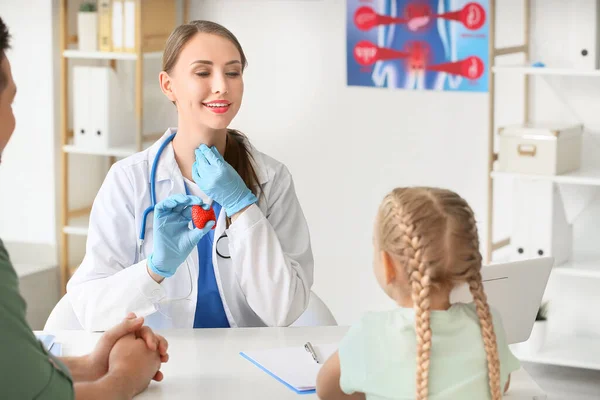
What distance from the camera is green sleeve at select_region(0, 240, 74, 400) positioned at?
1.13m

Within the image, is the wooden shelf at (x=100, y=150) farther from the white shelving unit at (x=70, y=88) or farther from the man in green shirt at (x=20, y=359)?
the man in green shirt at (x=20, y=359)

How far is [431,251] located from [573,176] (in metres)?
2.13

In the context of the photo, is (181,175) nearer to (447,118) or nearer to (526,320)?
(526,320)

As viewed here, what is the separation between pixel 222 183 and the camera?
2.11 meters

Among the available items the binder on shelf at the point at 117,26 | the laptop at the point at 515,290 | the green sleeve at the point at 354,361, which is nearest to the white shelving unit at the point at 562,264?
the binder on shelf at the point at 117,26

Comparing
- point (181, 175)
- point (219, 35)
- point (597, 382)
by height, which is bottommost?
point (597, 382)

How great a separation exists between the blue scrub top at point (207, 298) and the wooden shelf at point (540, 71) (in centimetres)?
165

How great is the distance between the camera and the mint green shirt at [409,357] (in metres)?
1.38

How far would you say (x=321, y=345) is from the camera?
186 centimetres

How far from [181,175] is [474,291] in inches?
38.9

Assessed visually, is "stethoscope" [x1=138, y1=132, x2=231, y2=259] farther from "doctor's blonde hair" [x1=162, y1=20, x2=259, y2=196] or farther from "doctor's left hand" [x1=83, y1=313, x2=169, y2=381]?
"doctor's left hand" [x1=83, y1=313, x2=169, y2=381]

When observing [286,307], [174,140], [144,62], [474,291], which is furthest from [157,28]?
[474,291]

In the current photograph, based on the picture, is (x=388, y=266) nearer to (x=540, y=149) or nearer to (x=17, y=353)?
(x=17, y=353)

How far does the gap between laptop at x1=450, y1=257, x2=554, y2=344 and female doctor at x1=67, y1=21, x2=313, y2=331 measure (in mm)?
508
